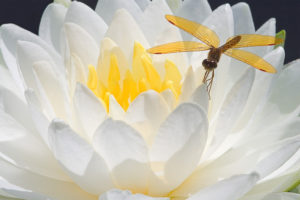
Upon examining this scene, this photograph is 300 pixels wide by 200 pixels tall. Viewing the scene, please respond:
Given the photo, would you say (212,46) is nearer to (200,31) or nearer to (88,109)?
(200,31)

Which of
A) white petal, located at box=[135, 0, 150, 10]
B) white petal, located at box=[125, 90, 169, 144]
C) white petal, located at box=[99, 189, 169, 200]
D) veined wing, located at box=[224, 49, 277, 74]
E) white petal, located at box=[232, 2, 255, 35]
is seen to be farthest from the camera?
white petal, located at box=[135, 0, 150, 10]

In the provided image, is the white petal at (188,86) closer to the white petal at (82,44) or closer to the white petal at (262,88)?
the white petal at (262,88)

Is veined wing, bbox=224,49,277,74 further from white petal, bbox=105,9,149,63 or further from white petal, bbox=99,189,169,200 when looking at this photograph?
white petal, bbox=99,189,169,200

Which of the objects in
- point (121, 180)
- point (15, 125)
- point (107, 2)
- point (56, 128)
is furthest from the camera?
point (107, 2)

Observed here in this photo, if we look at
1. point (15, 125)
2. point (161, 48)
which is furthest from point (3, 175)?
point (161, 48)

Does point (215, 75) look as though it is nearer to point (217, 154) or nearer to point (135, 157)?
point (217, 154)

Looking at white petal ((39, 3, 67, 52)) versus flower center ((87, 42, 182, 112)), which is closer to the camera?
flower center ((87, 42, 182, 112))

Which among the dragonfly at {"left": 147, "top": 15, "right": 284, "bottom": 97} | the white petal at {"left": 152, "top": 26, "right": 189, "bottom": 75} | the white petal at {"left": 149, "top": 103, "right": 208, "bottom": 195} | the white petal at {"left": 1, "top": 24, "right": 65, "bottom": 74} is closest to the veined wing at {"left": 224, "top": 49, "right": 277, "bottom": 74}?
the dragonfly at {"left": 147, "top": 15, "right": 284, "bottom": 97}
